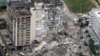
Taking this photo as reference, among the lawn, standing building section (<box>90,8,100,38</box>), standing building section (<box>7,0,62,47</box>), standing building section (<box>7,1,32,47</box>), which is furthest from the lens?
the lawn

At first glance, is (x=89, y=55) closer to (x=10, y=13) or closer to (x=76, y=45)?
(x=76, y=45)

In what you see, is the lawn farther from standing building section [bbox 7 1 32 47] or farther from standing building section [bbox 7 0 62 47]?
standing building section [bbox 7 1 32 47]

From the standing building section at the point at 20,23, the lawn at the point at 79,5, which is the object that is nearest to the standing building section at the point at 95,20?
the lawn at the point at 79,5

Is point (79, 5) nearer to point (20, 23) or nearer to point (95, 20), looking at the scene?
point (95, 20)

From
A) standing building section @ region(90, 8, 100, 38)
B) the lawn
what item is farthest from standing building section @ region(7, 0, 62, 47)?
the lawn

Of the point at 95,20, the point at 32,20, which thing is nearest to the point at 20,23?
the point at 32,20

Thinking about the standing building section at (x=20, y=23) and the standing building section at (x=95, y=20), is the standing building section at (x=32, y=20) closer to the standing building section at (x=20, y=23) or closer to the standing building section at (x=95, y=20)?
the standing building section at (x=20, y=23)

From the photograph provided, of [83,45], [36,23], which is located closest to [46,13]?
[36,23]

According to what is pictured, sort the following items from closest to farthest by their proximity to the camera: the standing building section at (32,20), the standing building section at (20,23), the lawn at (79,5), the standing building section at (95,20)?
the standing building section at (20,23)
the standing building section at (32,20)
the standing building section at (95,20)
the lawn at (79,5)

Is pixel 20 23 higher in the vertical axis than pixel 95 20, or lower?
higher
